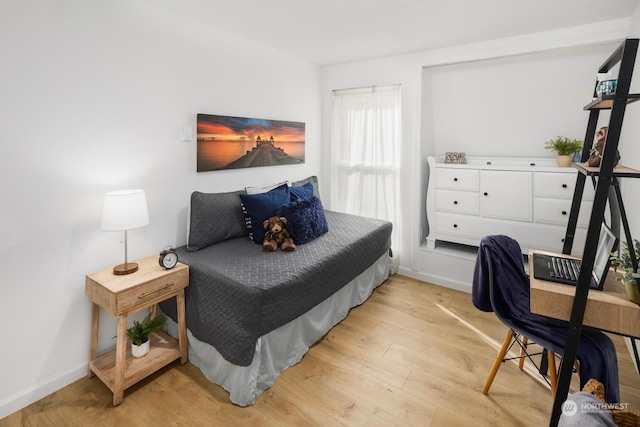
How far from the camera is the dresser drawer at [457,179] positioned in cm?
325

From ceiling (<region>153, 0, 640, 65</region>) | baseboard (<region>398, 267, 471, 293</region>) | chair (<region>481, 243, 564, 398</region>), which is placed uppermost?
ceiling (<region>153, 0, 640, 65</region>)

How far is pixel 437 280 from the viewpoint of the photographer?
358cm

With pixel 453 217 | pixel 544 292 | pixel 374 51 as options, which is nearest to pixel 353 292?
pixel 453 217

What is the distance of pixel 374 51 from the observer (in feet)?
11.3

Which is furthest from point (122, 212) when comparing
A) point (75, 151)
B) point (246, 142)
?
point (246, 142)

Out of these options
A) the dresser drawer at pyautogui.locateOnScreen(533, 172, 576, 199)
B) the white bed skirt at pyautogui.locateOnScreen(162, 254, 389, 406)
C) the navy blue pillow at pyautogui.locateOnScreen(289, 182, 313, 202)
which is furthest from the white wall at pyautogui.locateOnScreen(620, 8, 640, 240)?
the navy blue pillow at pyautogui.locateOnScreen(289, 182, 313, 202)

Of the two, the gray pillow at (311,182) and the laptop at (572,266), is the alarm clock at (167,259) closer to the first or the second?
the gray pillow at (311,182)

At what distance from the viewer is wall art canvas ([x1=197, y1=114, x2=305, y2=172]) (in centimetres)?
283

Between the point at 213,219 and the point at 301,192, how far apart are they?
1022mm

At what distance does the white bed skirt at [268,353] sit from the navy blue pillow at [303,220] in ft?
1.81

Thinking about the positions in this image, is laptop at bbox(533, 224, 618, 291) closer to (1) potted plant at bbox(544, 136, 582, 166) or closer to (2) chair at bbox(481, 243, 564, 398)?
(2) chair at bbox(481, 243, 564, 398)

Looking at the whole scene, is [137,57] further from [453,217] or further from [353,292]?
[453,217]

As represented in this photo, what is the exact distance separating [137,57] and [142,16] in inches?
11.7

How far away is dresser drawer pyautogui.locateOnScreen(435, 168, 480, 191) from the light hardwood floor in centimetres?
142
